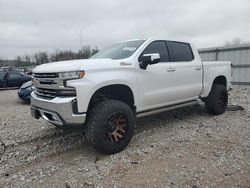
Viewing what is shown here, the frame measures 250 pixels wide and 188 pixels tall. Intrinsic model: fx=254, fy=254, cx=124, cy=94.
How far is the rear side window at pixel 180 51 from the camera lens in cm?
560

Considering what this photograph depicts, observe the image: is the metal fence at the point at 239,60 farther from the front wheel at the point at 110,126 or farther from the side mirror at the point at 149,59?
the front wheel at the point at 110,126

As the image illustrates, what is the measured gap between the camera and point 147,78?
15.5 feet

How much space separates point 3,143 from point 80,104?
224 centimetres

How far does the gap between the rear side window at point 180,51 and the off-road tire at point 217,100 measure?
1.18m

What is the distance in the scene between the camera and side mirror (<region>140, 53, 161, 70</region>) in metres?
4.43

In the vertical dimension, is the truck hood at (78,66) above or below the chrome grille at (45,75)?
above

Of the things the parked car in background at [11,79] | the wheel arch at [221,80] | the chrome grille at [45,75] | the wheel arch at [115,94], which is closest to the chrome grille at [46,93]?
the chrome grille at [45,75]

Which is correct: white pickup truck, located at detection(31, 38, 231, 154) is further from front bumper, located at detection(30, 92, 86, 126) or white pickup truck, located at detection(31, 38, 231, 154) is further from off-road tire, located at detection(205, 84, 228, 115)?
off-road tire, located at detection(205, 84, 228, 115)

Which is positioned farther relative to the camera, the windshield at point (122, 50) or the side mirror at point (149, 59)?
the windshield at point (122, 50)

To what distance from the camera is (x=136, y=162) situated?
3.90m

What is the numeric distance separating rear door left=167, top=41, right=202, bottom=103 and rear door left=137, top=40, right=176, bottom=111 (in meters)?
0.20

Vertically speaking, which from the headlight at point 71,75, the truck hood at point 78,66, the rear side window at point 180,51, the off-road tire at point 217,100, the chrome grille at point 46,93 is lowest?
the off-road tire at point 217,100

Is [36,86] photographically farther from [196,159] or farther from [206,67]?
[206,67]

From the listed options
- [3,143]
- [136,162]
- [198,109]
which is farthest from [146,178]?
[198,109]
